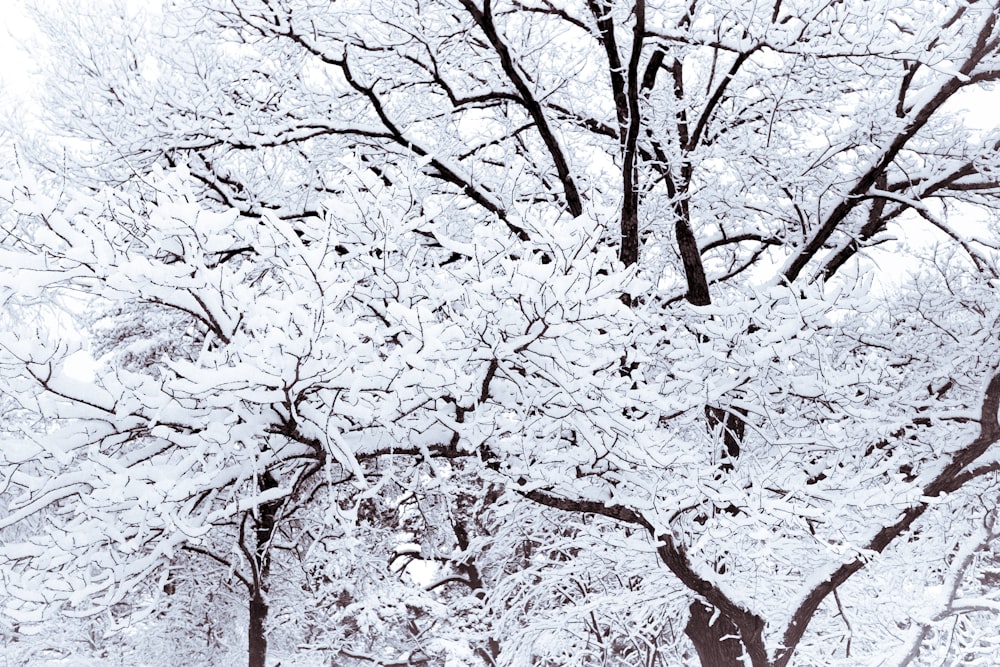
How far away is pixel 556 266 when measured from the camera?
3037 millimetres

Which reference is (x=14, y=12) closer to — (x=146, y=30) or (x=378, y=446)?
(x=146, y=30)

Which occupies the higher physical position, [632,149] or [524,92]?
[524,92]

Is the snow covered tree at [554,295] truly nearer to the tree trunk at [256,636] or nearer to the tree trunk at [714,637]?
the tree trunk at [714,637]

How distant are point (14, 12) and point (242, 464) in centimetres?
501

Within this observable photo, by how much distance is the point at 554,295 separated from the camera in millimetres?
3008

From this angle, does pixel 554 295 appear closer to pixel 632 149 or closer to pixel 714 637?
pixel 632 149

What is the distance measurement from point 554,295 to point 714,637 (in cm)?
384

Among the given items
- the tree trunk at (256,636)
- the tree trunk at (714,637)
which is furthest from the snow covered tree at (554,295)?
the tree trunk at (256,636)

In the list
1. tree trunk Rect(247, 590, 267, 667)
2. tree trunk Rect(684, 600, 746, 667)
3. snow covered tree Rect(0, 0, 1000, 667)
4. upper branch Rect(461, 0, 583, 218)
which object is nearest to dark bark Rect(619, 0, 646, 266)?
snow covered tree Rect(0, 0, 1000, 667)

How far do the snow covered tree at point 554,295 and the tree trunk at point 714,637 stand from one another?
0.08 feet

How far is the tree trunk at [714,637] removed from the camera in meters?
5.49

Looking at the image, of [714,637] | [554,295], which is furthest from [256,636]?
[554,295]

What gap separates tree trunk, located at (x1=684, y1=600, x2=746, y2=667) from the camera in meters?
5.49

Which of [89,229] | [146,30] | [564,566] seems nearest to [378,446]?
[89,229]
